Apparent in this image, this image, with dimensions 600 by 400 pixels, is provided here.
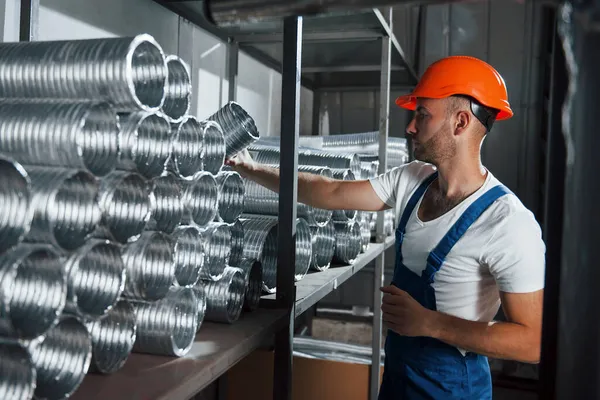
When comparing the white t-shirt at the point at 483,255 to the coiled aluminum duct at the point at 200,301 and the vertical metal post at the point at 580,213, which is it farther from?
the vertical metal post at the point at 580,213

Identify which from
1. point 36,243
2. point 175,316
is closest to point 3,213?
point 36,243

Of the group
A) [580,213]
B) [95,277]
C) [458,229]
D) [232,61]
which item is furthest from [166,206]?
[232,61]

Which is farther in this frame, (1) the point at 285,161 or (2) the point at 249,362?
(2) the point at 249,362

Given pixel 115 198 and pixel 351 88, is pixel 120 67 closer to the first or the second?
pixel 115 198

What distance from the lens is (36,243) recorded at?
78 centimetres

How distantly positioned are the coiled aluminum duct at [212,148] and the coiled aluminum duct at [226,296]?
0.25m

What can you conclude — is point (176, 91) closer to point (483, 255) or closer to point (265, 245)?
point (265, 245)

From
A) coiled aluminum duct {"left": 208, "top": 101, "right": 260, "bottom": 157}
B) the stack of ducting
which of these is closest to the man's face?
coiled aluminum duct {"left": 208, "top": 101, "right": 260, "bottom": 157}

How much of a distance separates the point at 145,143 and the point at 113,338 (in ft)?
1.11

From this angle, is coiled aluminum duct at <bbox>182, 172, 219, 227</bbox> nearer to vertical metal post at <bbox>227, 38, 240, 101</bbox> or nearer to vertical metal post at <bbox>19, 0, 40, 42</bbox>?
vertical metal post at <bbox>19, 0, 40, 42</bbox>

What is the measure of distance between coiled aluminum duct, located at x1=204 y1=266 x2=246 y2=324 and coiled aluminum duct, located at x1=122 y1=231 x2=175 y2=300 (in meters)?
0.24

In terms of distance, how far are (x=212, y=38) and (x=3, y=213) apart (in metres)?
2.05

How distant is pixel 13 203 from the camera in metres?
0.67

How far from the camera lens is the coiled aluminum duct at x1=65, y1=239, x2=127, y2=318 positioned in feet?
2.71
